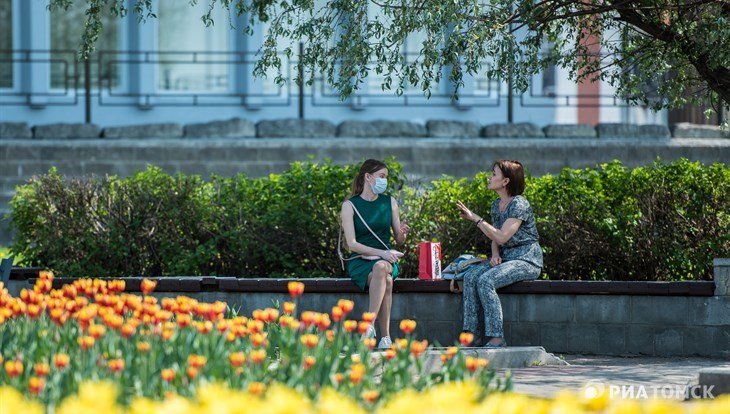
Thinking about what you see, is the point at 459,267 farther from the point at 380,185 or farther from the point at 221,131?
the point at 221,131

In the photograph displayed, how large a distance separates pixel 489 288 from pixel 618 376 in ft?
4.52

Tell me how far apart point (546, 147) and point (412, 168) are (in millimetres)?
1803

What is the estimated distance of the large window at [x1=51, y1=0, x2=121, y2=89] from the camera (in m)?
20.0

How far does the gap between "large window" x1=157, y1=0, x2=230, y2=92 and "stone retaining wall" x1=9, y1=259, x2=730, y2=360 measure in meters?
11.5

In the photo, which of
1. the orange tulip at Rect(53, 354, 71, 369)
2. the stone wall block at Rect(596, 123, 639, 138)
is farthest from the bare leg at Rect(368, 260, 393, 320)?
the stone wall block at Rect(596, 123, 639, 138)

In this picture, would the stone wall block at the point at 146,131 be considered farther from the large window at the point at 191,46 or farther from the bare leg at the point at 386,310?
the bare leg at the point at 386,310

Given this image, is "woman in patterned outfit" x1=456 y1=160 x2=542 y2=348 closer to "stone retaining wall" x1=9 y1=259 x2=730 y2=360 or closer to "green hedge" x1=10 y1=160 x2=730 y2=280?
"stone retaining wall" x1=9 y1=259 x2=730 y2=360

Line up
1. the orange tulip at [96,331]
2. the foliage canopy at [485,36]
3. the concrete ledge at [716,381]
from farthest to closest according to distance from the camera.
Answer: the foliage canopy at [485,36]
the concrete ledge at [716,381]
the orange tulip at [96,331]

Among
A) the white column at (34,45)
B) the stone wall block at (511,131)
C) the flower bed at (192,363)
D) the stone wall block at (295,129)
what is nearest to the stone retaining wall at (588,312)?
the flower bed at (192,363)

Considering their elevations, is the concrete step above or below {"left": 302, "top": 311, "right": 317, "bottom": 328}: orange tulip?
below

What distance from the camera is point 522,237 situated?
948cm

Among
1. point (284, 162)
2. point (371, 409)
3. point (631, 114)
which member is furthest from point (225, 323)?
point (631, 114)

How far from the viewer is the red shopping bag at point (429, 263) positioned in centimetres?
959

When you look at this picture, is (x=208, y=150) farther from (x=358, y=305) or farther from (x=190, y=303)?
(x=190, y=303)
